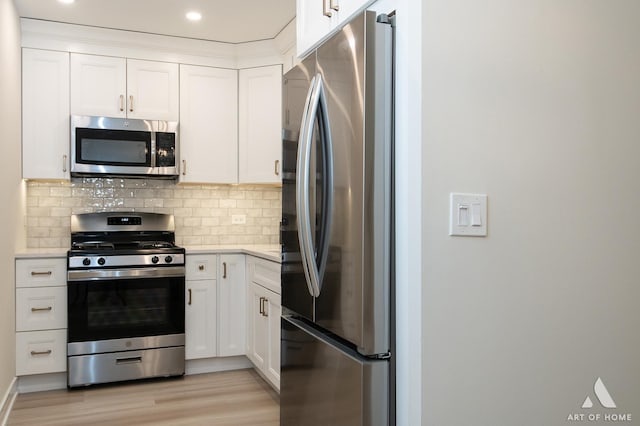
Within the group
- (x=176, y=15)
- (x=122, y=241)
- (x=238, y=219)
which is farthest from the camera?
(x=238, y=219)

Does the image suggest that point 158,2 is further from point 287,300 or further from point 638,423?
point 638,423

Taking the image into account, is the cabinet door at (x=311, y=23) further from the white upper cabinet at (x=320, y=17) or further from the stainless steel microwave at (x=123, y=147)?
the stainless steel microwave at (x=123, y=147)

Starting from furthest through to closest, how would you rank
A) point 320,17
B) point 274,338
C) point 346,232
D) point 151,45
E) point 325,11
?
1. point 151,45
2. point 274,338
3. point 320,17
4. point 325,11
5. point 346,232

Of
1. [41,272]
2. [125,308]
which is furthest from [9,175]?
[125,308]

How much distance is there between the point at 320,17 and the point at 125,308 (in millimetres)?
2563

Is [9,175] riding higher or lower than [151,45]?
lower

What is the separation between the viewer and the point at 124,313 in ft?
12.4

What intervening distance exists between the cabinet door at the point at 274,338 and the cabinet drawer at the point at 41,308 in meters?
1.39

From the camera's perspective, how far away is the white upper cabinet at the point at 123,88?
3965 millimetres

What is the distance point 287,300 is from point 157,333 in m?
2.06

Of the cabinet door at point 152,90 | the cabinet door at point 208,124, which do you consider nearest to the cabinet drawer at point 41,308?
the cabinet door at point 208,124

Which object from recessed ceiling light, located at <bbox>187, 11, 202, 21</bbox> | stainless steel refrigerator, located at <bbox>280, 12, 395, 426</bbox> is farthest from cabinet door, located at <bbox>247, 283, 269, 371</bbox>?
recessed ceiling light, located at <bbox>187, 11, 202, 21</bbox>

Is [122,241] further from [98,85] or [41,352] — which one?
[98,85]

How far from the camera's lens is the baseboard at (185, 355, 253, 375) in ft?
13.4
